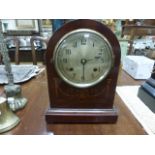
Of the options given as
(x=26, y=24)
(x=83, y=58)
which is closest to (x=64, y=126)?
(x=83, y=58)

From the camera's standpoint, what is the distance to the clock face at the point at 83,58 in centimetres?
55

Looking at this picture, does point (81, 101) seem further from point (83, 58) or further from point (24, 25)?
point (24, 25)

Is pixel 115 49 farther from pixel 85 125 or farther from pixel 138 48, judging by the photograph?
pixel 138 48

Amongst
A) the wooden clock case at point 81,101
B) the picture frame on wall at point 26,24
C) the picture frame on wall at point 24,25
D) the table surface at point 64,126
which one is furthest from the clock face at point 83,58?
the picture frame on wall at point 26,24

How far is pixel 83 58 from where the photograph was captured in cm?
57

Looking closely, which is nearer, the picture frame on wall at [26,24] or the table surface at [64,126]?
the table surface at [64,126]

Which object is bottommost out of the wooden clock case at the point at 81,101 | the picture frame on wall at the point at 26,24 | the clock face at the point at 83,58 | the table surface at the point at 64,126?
the table surface at the point at 64,126

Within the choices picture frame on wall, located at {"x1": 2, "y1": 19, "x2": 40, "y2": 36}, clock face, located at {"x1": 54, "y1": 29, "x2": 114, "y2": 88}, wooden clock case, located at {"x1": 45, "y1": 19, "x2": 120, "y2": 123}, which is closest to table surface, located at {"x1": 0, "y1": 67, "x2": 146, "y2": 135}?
wooden clock case, located at {"x1": 45, "y1": 19, "x2": 120, "y2": 123}

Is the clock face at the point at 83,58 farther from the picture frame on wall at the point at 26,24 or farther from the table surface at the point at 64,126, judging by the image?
the picture frame on wall at the point at 26,24

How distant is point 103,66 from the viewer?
582mm

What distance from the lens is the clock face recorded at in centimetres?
55

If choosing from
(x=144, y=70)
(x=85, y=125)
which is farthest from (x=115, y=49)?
(x=144, y=70)

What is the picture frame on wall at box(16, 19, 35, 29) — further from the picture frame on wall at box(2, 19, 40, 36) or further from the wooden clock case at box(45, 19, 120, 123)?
the wooden clock case at box(45, 19, 120, 123)
